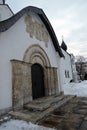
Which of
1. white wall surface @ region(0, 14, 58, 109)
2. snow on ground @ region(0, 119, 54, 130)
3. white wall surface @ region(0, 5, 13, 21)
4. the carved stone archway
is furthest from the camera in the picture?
white wall surface @ region(0, 5, 13, 21)

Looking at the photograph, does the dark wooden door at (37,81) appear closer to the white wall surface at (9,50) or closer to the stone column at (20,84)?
the stone column at (20,84)

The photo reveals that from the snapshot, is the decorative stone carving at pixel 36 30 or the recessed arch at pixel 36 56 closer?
the recessed arch at pixel 36 56

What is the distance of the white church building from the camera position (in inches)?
253

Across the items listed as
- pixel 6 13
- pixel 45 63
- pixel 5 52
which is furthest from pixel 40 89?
pixel 6 13

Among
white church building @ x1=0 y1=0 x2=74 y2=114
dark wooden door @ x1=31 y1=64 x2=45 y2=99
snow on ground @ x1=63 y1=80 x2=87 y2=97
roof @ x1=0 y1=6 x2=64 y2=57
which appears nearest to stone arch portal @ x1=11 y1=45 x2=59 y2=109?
white church building @ x1=0 y1=0 x2=74 y2=114

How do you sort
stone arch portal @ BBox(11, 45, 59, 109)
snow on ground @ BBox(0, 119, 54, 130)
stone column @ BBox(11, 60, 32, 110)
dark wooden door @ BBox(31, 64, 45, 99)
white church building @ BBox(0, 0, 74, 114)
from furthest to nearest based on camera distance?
dark wooden door @ BBox(31, 64, 45, 99), stone arch portal @ BBox(11, 45, 59, 109), stone column @ BBox(11, 60, 32, 110), white church building @ BBox(0, 0, 74, 114), snow on ground @ BBox(0, 119, 54, 130)

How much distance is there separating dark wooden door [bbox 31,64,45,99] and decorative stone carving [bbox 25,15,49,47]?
189 centimetres

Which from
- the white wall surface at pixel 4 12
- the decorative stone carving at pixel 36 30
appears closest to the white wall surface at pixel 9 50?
the decorative stone carving at pixel 36 30

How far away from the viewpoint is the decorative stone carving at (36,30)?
8.76 metres

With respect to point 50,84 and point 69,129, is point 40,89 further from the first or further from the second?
point 69,129

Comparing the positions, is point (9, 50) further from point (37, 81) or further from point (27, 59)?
point (37, 81)

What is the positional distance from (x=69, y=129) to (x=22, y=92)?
Result: 3339mm

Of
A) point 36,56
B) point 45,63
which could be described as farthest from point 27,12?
point 45,63

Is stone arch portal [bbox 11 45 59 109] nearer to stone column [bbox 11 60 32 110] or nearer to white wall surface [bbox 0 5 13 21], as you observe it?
stone column [bbox 11 60 32 110]
